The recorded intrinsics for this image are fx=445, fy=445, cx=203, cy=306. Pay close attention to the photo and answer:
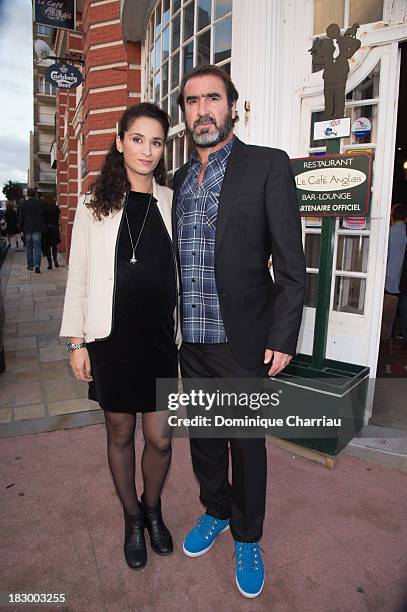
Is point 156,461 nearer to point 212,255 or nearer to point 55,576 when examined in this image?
point 55,576

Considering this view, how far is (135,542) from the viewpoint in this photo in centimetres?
212

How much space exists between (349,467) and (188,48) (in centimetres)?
448

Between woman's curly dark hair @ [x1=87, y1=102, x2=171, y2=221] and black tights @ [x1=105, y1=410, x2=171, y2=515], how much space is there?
95 cm

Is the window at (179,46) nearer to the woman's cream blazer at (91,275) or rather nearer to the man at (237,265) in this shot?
the man at (237,265)

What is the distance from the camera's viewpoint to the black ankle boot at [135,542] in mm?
2058

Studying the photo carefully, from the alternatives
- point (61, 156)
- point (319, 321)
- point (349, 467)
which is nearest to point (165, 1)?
point (319, 321)

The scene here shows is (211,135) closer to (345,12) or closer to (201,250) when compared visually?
(201,250)

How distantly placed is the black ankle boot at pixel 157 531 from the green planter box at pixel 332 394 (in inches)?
46.4

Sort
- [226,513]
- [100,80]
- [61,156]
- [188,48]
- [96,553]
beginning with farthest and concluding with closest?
1. [61,156]
2. [100,80]
3. [188,48]
4. [226,513]
5. [96,553]

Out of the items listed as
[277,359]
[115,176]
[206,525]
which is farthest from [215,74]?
[206,525]

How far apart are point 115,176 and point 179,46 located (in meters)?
3.84

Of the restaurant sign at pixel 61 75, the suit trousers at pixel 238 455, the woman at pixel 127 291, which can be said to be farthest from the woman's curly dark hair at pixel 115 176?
the restaurant sign at pixel 61 75

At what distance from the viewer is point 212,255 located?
197cm

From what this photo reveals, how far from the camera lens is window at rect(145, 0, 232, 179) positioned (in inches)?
165
